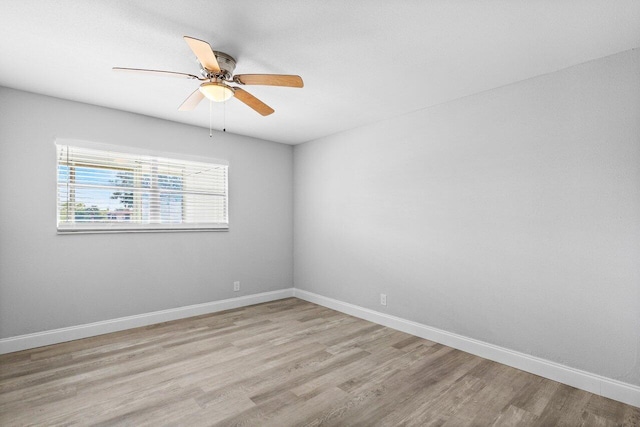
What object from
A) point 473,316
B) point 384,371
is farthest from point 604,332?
point 384,371

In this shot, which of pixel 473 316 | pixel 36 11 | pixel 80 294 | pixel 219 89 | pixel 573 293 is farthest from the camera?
pixel 80 294

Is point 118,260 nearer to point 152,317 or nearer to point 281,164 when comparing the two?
point 152,317

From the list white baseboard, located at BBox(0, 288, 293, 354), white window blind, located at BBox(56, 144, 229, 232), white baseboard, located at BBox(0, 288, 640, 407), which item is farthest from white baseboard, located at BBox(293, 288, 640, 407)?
white window blind, located at BBox(56, 144, 229, 232)

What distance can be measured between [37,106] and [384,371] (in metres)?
4.04

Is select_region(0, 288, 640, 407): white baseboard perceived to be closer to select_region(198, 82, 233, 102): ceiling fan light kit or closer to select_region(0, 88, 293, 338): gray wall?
select_region(0, 88, 293, 338): gray wall

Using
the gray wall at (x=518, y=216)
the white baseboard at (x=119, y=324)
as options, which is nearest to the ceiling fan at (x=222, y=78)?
the gray wall at (x=518, y=216)

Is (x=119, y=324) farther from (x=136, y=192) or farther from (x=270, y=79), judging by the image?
(x=270, y=79)

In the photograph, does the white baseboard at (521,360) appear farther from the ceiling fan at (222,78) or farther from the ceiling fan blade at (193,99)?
the ceiling fan blade at (193,99)

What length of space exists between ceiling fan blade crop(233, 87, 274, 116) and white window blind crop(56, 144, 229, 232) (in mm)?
1861

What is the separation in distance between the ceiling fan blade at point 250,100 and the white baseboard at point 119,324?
2.73 metres

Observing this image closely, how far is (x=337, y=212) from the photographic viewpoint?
4.43 m

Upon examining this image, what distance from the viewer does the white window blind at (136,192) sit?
3264mm

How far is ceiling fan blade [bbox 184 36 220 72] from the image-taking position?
5.62ft

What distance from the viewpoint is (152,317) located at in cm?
372
